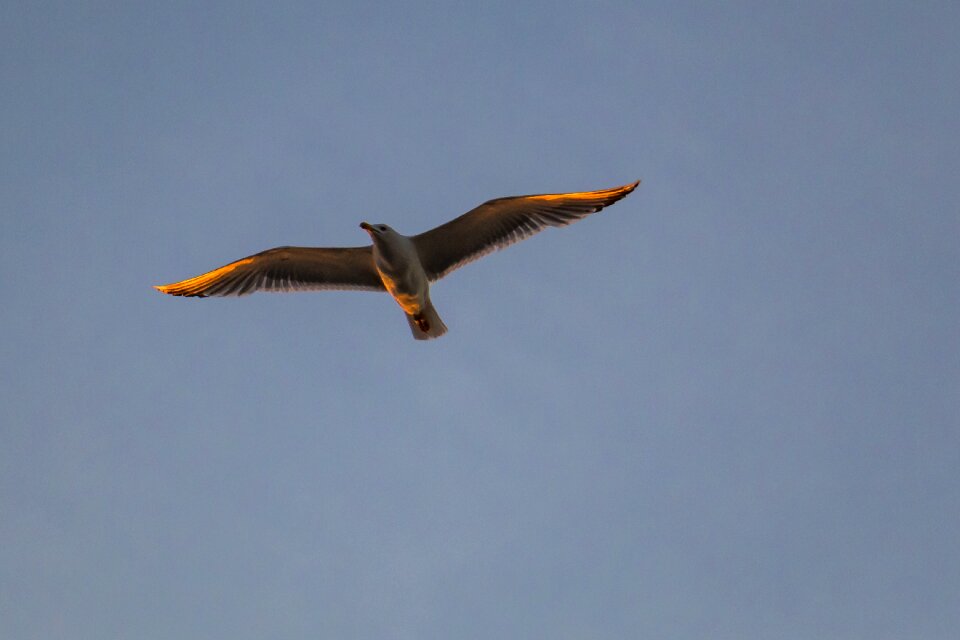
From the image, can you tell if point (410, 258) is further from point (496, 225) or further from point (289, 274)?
point (289, 274)

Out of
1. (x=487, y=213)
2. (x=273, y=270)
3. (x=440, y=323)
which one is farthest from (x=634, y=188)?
(x=273, y=270)

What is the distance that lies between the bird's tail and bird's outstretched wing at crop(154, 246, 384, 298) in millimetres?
828

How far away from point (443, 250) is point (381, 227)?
90 centimetres

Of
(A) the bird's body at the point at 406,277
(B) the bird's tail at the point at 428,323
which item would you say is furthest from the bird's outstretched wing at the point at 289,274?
(B) the bird's tail at the point at 428,323

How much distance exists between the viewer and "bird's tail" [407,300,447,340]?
15.9 meters

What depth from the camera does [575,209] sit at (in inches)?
606

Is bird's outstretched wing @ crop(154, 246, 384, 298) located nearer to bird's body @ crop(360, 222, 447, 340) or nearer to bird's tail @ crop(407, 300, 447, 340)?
bird's body @ crop(360, 222, 447, 340)

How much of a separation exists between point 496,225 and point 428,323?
147 cm

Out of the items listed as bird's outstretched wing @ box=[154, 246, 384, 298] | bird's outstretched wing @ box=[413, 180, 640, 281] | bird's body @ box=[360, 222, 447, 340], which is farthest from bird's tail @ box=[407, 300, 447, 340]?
bird's outstretched wing @ box=[154, 246, 384, 298]

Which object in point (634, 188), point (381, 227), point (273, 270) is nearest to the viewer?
point (634, 188)

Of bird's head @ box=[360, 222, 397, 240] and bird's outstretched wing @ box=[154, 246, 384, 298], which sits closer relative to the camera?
bird's head @ box=[360, 222, 397, 240]

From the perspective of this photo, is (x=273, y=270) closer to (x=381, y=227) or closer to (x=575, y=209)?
(x=381, y=227)

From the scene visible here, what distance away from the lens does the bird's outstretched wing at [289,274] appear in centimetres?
1634

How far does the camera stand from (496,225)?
16.0 metres
